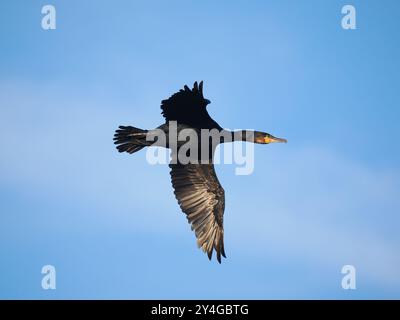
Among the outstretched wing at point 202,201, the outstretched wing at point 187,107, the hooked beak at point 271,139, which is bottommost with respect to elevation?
the outstretched wing at point 202,201

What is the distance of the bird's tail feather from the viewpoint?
18562mm

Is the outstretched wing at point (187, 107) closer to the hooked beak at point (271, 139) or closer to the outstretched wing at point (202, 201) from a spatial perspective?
the outstretched wing at point (202, 201)

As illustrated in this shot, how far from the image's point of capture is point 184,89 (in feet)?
59.0

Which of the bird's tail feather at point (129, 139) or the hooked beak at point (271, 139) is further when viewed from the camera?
the hooked beak at point (271, 139)

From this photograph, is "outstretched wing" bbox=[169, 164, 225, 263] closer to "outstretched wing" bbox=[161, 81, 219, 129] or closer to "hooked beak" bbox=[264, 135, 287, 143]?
"outstretched wing" bbox=[161, 81, 219, 129]

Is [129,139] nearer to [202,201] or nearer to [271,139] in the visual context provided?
[202,201]

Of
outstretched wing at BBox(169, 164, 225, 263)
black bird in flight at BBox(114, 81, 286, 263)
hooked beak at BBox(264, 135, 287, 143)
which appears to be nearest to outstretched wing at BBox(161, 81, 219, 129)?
black bird in flight at BBox(114, 81, 286, 263)

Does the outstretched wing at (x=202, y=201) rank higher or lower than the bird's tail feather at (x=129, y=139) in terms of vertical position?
lower

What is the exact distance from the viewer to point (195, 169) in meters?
19.1

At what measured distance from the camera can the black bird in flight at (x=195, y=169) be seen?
18219mm

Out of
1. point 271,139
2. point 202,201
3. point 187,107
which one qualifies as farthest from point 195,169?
point 271,139

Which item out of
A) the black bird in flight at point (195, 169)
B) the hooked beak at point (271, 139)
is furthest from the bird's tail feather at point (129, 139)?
the hooked beak at point (271, 139)
